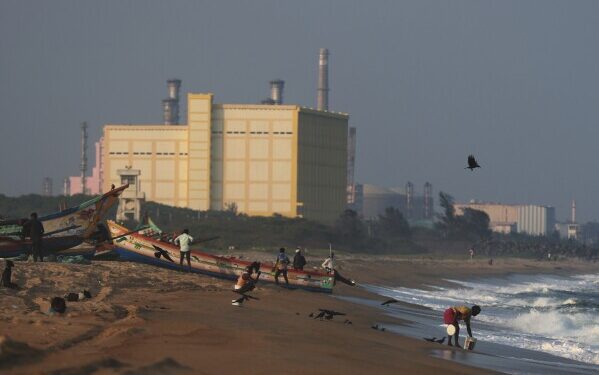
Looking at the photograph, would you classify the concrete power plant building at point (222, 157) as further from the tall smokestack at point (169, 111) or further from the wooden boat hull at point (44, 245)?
the wooden boat hull at point (44, 245)

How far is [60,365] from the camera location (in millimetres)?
12906

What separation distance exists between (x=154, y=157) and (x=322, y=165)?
49.2 ft

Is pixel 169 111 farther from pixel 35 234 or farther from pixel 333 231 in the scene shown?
pixel 35 234

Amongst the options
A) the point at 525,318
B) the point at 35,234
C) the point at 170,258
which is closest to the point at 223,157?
the point at 525,318

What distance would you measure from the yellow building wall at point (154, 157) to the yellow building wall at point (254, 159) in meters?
3.10

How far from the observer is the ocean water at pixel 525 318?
94.5 ft

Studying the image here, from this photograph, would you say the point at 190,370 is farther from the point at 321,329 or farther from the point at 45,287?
the point at 45,287

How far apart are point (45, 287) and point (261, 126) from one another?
262ft

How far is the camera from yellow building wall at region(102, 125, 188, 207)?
10369cm

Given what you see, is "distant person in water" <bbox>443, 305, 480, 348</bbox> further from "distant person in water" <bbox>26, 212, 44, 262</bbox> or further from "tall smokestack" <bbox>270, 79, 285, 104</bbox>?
"tall smokestack" <bbox>270, 79, 285, 104</bbox>

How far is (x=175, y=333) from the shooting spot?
17.0 metres

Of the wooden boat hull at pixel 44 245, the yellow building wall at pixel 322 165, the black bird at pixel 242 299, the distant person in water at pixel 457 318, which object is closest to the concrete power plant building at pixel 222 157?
the yellow building wall at pixel 322 165

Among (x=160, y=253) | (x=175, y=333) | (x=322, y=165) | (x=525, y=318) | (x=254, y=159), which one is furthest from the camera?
(x=322, y=165)

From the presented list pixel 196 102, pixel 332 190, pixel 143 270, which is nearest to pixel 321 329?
pixel 143 270
